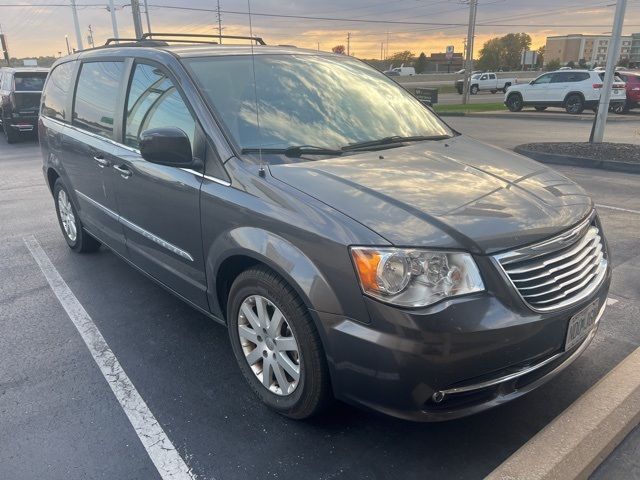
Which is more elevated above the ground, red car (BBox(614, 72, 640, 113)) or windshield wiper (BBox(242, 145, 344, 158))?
windshield wiper (BBox(242, 145, 344, 158))

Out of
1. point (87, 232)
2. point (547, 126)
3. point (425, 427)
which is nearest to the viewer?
point (425, 427)

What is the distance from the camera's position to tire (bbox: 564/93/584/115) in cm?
2084

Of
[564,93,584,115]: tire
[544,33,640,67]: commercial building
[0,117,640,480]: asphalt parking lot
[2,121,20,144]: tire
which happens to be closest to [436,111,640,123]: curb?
[564,93,584,115]: tire

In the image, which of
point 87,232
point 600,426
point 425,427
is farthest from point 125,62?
point 600,426

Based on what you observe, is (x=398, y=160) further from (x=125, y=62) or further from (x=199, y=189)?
(x=125, y=62)

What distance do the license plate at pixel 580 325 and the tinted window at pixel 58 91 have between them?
14.8ft

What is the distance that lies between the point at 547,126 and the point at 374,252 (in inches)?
652

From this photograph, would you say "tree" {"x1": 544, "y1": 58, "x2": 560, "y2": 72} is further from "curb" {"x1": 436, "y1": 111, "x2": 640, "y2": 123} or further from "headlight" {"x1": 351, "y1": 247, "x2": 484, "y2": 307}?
"headlight" {"x1": 351, "y1": 247, "x2": 484, "y2": 307}

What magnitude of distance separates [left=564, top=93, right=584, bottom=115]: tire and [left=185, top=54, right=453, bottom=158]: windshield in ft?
65.1

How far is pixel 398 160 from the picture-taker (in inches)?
119

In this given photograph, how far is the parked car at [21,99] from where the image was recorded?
14617mm

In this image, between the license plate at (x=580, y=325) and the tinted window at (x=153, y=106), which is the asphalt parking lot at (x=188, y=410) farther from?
the tinted window at (x=153, y=106)

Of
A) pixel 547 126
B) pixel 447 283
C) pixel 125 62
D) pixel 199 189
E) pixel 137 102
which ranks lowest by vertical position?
pixel 547 126

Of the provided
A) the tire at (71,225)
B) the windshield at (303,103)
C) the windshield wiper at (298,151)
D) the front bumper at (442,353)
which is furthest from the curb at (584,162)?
the tire at (71,225)
